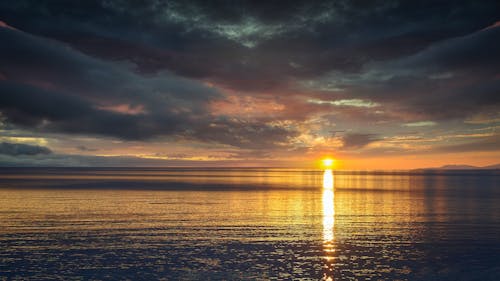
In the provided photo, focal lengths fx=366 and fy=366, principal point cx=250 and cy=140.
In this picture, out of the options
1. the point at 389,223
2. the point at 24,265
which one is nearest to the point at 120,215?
the point at 24,265

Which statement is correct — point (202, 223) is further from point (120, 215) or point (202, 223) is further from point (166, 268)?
point (166, 268)

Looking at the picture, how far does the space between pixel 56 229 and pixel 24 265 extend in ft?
51.3

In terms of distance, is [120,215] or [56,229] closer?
[56,229]

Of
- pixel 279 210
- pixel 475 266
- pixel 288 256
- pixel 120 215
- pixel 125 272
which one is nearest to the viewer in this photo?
pixel 125 272

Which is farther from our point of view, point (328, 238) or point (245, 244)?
point (328, 238)

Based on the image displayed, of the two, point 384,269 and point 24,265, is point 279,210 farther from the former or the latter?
point 24,265

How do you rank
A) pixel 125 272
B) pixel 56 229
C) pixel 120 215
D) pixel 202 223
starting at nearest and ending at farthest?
pixel 125 272 < pixel 56 229 < pixel 202 223 < pixel 120 215

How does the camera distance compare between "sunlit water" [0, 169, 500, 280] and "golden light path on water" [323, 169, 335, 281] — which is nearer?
"sunlit water" [0, 169, 500, 280]

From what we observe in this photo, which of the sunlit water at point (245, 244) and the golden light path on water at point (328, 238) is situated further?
the golden light path on water at point (328, 238)

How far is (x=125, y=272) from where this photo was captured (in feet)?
95.2

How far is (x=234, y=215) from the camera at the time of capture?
5984 centimetres

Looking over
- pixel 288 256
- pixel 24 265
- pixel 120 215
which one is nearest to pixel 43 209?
pixel 120 215

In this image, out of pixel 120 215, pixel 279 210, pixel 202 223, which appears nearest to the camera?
pixel 202 223

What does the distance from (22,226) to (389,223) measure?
49.6 m
